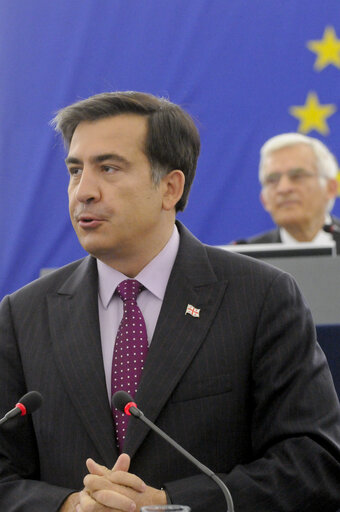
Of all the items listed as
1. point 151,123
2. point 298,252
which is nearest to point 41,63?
point 298,252

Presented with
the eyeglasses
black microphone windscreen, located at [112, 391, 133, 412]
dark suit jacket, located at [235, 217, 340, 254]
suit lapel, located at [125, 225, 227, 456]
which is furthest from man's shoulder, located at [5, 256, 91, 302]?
the eyeglasses

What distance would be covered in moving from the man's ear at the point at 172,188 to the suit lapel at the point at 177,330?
102mm

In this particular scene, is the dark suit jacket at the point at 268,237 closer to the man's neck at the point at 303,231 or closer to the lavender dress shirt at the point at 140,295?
the man's neck at the point at 303,231

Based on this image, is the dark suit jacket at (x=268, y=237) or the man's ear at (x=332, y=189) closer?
the dark suit jacket at (x=268, y=237)

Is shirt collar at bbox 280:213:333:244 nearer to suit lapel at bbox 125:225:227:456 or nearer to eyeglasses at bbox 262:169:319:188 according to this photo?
eyeglasses at bbox 262:169:319:188

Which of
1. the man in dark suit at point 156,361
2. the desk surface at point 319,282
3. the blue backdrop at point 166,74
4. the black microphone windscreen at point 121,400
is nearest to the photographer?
the black microphone windscreen at point 121,400

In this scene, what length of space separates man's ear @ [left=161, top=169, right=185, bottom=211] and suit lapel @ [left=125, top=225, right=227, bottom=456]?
102mm

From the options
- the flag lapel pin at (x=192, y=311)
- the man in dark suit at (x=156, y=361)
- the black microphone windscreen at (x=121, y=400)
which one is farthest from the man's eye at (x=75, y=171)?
the black microphone windscreen at (x=121, y=400)

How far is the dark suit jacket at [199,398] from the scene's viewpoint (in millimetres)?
2027

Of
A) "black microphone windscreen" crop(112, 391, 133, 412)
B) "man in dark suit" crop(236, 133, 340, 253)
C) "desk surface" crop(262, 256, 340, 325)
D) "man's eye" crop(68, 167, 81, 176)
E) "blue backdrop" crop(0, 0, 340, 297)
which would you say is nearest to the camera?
"black microphone windscreen" crop(112, 391, 133, 412)

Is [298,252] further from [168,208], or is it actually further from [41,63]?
[41,63]

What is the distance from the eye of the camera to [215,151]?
4.80m

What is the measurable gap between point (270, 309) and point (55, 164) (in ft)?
9.23

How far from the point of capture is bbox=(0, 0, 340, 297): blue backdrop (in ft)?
15.6
